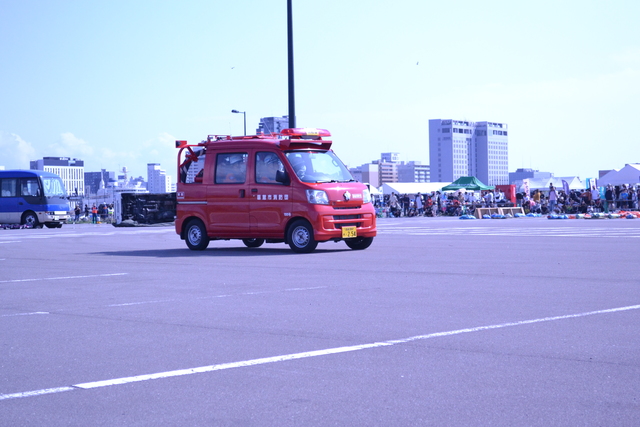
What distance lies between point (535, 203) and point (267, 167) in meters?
33.7

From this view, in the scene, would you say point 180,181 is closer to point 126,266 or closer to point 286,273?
point 126,266

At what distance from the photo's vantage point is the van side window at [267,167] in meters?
17.2

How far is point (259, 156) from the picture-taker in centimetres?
1742

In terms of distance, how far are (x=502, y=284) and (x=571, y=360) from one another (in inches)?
179

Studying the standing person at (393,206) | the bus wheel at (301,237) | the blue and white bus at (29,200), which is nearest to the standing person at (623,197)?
the standing person at (393,206)

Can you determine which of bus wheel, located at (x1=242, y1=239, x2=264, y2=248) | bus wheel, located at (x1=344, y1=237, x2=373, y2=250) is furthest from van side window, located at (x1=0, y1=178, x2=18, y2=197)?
bus wheel, located at (x1=344, y1=237, x2=373, y2=250)

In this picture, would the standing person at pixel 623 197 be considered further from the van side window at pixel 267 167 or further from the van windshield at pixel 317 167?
the van side window at pixel 267 167

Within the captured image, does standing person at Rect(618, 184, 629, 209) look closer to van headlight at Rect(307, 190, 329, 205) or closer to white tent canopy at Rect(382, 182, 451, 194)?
van headlight at Rect(307, 190, 329, 205)

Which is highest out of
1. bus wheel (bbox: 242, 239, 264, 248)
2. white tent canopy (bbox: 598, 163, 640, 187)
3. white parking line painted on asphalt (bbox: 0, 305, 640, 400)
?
white tent canopy (bbox: 598, 163, 640, 187)

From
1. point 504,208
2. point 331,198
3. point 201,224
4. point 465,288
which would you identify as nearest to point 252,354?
point 465,288

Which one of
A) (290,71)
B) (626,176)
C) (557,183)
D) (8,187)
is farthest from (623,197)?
(8,187)

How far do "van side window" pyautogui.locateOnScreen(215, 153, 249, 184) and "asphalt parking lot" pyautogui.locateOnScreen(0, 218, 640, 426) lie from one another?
17.1 ft

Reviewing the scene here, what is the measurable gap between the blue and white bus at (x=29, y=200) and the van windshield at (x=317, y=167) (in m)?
30.7

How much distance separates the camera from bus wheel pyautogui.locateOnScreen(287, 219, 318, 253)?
16578 mm
